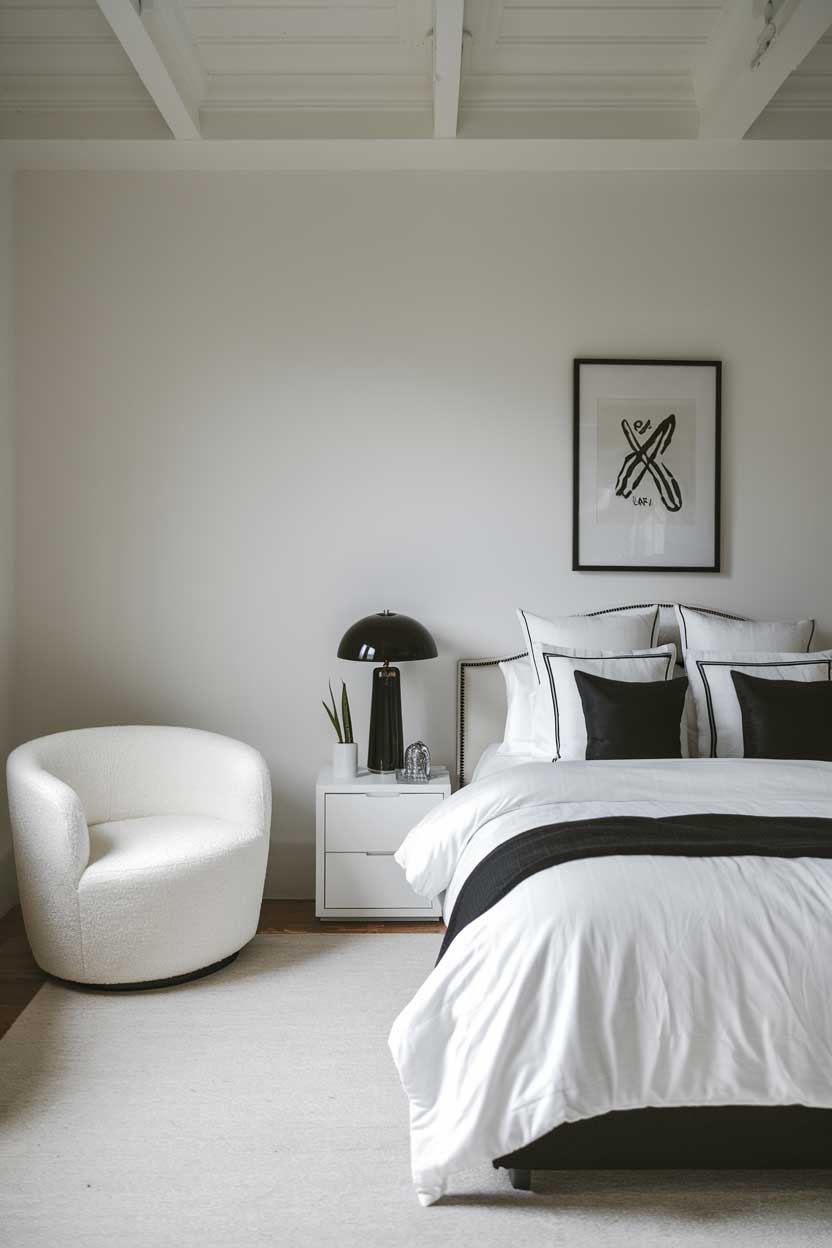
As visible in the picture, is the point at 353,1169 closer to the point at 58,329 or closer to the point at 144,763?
the point at 144,763

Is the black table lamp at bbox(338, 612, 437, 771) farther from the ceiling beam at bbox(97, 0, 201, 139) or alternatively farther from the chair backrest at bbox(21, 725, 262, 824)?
the ceiling beam at bbox(97, 0, 201, 139)

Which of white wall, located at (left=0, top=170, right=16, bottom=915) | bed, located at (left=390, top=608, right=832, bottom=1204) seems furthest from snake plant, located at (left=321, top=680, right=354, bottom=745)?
bed, located at (left=390, top=608, right=832, bottom=1204)

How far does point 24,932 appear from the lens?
11.3 ft

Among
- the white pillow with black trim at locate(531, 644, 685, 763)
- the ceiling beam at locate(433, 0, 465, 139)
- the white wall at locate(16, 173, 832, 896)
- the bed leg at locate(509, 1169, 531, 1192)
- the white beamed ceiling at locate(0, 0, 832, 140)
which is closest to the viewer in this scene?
the bed leg at locate(509, 1169, 531, 1192)

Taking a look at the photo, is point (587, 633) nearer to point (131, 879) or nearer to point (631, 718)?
point (631, 718)

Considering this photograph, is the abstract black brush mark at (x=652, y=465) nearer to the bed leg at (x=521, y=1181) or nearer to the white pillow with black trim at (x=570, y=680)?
the white pillow with black trim at (x=570, y=680)

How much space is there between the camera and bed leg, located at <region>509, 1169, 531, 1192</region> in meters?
1.98

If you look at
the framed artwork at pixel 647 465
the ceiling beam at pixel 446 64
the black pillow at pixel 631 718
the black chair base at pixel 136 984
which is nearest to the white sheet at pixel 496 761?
the black pillow at pixel 631 718

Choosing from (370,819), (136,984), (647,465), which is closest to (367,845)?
(370,819)

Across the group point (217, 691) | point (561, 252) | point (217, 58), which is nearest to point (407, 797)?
point (217, 691)

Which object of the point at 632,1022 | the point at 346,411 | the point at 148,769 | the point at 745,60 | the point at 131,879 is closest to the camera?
the point at 632,1022

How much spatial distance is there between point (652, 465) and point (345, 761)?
169cm

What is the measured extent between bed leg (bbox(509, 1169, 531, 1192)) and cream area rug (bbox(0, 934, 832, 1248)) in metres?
0.02

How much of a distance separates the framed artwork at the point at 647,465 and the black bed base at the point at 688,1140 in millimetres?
2302
